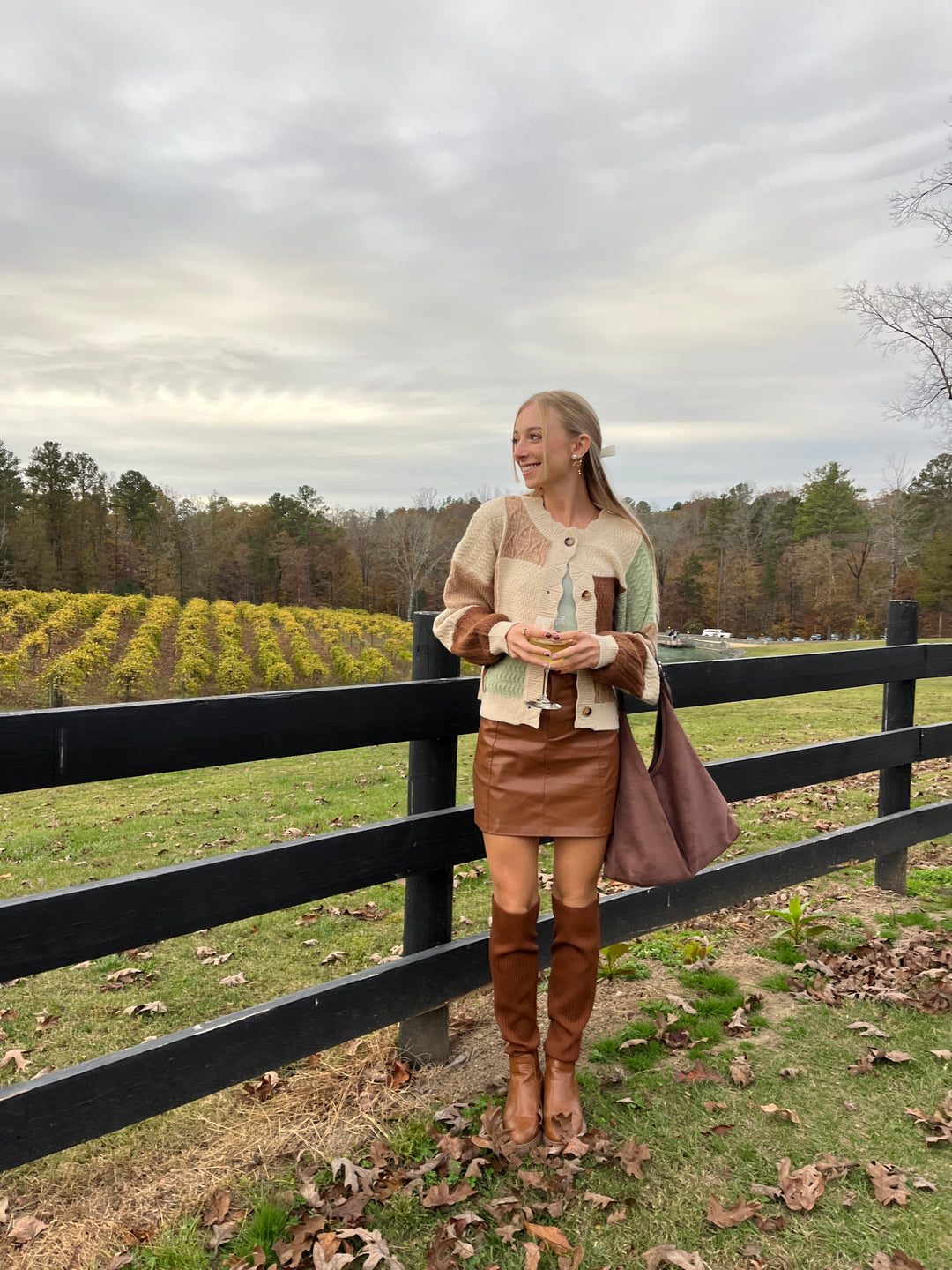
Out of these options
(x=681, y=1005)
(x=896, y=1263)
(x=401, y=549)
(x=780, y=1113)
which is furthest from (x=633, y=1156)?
(x=401, y=549)

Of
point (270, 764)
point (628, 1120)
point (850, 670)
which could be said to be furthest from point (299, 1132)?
point (270, 764)

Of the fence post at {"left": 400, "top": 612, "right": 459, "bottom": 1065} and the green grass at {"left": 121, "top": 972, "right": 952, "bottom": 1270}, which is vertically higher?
the fence post at {"left": 400, "top": 612, "right": 459, "bottom": 1065}

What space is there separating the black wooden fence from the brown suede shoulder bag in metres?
0.49

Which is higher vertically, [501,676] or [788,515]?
[788,515]

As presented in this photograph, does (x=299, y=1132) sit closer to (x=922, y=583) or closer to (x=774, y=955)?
→ (x=774, y=955)

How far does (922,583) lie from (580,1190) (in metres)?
51.5

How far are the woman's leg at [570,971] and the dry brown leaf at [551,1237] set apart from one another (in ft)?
0.97

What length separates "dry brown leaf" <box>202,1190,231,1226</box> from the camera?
201 centimetres

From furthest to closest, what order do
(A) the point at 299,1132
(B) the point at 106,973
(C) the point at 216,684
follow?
(C) the point at 216,684 → (B) the point at 106,973 → (A) the point at 299,1132

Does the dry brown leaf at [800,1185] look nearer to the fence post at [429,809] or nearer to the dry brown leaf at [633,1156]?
the dry brown leaf at [633,1156]

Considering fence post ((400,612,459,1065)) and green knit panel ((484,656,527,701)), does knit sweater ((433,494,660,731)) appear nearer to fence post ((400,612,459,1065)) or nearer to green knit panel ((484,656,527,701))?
green knit panel ((484,656,527,701))

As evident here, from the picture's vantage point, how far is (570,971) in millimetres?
2283

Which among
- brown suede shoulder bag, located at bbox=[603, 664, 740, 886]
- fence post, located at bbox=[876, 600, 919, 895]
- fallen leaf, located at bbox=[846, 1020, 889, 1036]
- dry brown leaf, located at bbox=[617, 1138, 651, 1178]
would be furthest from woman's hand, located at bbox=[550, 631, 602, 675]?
fence post, located at bbox=[876, 600, 919, 895]

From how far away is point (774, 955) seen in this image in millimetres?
3510
